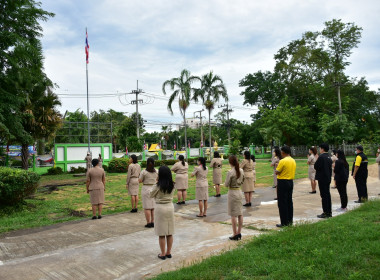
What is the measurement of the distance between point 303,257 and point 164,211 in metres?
2.08

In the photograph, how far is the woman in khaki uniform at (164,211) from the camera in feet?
15.7

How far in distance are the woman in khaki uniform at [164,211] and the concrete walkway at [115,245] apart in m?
0.26

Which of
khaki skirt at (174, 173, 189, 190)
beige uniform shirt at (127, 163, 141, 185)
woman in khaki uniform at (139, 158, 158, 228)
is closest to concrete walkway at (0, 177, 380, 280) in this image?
woman in khaki uniform at (139, 158, 158, 228)

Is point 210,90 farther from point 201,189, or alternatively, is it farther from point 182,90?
point 201,189

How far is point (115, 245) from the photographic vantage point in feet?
18.2

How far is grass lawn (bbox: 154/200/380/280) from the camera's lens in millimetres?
3605

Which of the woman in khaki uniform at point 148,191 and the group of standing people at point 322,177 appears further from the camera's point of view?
the woman in khaki uniform at point 148,191

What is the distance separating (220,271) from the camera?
12.5 ft

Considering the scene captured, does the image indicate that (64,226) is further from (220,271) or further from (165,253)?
(220,271)

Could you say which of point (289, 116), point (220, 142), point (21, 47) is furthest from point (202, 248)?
point (220, 142)

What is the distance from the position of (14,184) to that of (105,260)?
4920 mm

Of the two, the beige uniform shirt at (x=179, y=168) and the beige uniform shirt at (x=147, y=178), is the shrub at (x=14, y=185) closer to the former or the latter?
the beige uniform shirt at (x=147, y=178)

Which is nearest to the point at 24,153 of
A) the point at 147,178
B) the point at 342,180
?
the point at 147,178

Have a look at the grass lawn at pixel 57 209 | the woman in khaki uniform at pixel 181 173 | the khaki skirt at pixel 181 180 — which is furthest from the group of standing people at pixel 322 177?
the grass lawn at pixel 57 209
